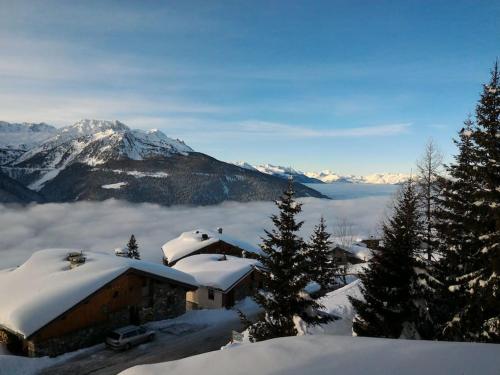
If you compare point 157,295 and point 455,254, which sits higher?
point 455,254

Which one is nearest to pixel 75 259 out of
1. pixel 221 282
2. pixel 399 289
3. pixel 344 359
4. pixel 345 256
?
pixel 221 282

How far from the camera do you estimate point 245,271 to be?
143 feet

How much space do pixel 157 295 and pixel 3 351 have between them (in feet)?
39.0

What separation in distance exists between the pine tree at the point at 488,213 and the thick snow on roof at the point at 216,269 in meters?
25.3

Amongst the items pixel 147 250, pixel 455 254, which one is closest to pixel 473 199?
pixel 455 254

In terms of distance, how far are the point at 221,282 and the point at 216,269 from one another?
3875 mm

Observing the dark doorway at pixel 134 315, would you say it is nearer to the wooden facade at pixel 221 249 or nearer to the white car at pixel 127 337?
the white car at pixel 127 337

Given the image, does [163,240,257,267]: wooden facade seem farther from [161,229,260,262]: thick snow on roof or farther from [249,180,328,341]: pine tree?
[249,180,328,341]: pine tree

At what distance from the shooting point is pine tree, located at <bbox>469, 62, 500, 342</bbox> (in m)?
14.3

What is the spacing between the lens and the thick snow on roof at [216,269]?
136 feet

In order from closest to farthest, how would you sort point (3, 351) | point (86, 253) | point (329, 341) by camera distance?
point (329, 341)
point (3, 351)
point (86, 253)

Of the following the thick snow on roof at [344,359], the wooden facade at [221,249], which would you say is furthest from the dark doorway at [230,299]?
the thick snow on roof at [344,359]

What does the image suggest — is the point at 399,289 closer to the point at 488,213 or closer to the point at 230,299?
the point at 488,213

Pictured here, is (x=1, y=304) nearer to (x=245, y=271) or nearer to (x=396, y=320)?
(x=245, y=271)
